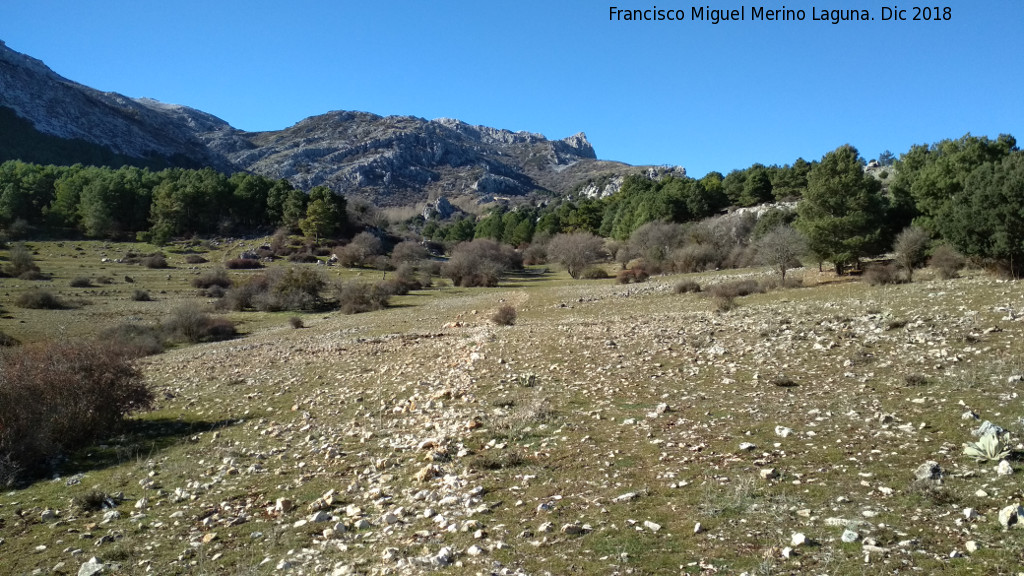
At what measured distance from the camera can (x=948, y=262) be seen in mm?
28016

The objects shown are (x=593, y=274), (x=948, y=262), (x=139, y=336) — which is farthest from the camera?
(x=593, y=274)

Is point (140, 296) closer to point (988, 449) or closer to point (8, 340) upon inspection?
point (8, 340)

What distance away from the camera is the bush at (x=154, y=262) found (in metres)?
64.8

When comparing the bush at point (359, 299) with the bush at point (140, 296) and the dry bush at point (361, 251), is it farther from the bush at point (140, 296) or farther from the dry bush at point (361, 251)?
the dry bush at point (361, 251)

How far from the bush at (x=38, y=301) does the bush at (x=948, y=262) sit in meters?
53.6


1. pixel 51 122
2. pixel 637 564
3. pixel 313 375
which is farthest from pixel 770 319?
pixel 51 122

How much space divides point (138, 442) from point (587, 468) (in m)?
9.45

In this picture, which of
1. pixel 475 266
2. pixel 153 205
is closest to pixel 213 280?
pixel 475 266

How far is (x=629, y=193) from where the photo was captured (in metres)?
103

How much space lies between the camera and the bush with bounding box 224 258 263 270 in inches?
2614

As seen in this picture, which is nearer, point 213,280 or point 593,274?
point 213,280

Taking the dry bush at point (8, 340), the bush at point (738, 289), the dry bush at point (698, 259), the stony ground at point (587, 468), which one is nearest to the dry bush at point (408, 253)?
the dry bush at point (698, 259)

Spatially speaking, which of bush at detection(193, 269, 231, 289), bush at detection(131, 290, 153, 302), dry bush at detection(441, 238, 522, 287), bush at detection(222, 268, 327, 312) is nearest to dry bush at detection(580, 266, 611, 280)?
dry bush at detection(441, 238, 522, 287)

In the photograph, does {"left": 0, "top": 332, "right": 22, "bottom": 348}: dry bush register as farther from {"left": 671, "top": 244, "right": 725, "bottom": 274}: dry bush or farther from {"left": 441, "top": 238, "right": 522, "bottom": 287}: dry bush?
{"left": 671, "top": 244, "right": 725, "bottom": 274}: dry bush
